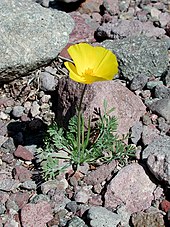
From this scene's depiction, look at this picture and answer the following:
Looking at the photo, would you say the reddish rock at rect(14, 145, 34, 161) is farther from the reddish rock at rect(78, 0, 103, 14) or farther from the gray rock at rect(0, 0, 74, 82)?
the reddish rock at rect(78, 0, 103, 14)

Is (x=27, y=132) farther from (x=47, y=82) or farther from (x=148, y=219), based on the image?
(x=148, y=219)

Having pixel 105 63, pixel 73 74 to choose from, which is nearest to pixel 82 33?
pixel 105 63

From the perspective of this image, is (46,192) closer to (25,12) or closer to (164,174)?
(164,174)

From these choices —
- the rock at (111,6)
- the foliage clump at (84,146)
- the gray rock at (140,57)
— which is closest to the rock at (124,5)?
the rock at (111,6)

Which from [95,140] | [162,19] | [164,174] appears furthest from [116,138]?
[162,19]

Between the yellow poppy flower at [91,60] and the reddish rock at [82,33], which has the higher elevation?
the yellow poppy flower at [91,60]

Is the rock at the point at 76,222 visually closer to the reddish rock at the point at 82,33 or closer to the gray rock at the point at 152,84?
the gray rock at the point at 152,84
